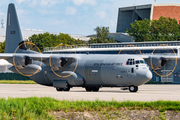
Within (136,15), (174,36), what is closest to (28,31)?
(136,15)

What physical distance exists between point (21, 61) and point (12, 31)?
704 cm

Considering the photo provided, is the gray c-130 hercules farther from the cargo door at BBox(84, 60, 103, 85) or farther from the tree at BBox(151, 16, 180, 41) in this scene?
the tree at BBox(151, 16, 180, 41)

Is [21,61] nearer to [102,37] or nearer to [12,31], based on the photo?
[12,31]

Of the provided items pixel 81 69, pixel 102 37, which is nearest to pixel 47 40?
pixel 102 37

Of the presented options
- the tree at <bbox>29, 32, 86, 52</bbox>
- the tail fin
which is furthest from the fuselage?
the tree at <bbox>29, 32, 86, 52</bbox>

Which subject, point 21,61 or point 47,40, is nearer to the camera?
point 21,61

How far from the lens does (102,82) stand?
29.2m

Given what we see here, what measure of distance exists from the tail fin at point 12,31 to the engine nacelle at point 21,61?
5372 mm

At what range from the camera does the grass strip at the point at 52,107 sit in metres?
15.1

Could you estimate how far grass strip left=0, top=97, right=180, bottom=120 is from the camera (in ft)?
49.7

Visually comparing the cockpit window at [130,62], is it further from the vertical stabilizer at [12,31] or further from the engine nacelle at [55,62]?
the vertical stabilizer at [12,31]

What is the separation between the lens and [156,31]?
9681cm

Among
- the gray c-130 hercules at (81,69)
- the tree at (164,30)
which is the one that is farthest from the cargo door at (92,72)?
the tree at (164,30)

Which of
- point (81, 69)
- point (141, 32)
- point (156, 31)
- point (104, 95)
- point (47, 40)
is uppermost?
point (156, 31)
